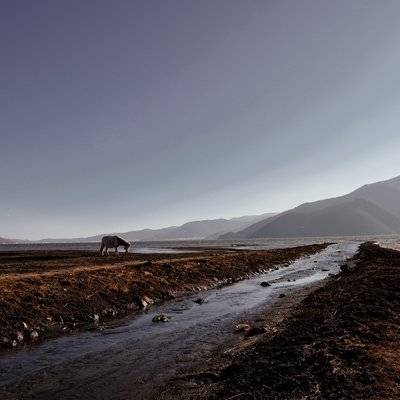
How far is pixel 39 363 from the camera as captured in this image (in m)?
14.6

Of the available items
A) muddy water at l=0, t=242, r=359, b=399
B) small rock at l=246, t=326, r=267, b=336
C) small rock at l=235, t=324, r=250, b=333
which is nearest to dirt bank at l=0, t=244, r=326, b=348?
muddy water at l=0, t=242, r=359, b=399

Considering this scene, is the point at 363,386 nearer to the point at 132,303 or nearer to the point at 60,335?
the point at 60,335

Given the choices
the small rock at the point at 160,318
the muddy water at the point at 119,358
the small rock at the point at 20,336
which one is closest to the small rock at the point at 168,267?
the muddy water at the point at 119,358

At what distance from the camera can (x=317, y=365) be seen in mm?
10734

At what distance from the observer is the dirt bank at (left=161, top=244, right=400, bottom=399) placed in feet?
30.7

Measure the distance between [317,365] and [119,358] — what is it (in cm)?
761

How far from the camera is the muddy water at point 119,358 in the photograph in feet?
38.7

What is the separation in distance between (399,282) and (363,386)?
16590 millimetres

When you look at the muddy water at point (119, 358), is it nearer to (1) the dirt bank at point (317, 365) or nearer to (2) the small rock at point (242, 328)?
(2) the small rock at point (242, 328)

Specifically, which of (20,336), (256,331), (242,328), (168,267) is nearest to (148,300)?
(168,267)

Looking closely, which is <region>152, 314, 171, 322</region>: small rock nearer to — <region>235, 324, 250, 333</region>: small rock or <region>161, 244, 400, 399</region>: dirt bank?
<region>235, 324, 250, 333</region>: small rock

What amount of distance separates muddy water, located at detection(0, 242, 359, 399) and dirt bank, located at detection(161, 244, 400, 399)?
5.24ft

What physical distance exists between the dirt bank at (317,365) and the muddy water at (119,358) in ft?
5.24

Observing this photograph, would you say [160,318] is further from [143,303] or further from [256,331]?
[256,331]
